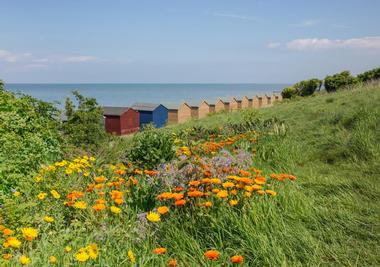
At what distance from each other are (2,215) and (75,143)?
19.4ft

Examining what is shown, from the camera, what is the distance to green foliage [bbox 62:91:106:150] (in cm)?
959

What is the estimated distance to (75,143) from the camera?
9.70 metres

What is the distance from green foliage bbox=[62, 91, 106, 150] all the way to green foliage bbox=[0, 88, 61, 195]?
1.20 metres

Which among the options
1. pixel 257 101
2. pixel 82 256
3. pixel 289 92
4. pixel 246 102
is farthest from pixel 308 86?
pixel 82 256

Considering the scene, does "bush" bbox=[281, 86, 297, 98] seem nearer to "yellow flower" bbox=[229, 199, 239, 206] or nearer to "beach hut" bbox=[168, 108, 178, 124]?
"beach hut" bbox=[168, 108, 178, 124]

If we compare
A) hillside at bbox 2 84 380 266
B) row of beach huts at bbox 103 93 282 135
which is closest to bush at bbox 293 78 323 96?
row of beach huts at bbox 103 93 282 135

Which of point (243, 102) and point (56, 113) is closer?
point (56, 113)

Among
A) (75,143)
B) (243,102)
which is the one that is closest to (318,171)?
(75,143)

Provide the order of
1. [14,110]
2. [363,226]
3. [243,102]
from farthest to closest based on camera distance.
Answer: [243,102], [14,110], [363,226]

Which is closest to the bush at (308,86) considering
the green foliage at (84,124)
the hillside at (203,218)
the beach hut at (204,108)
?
the beach hut at (204,108)

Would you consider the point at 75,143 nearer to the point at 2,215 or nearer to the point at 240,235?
the point at 2,215

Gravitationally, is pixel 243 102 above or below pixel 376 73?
below

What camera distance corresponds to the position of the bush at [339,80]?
34812 millimetres

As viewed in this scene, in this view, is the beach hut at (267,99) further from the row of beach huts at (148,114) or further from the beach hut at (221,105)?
the beach hut at (221,105)
